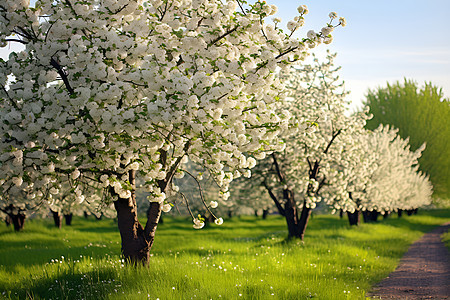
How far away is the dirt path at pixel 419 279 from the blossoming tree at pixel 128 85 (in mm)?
6234

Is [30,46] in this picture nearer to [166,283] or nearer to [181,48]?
[181,48]

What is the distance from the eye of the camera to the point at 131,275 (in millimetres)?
9461

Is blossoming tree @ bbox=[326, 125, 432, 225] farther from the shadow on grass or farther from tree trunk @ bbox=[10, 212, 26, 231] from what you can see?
tree trunk @ bbox=[10, 212, 26, 231]

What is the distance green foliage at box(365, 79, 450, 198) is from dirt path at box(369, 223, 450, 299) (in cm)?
3557

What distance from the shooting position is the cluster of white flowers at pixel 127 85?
717cm

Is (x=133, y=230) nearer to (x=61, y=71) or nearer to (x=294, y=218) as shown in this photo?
(x=61, y=71)

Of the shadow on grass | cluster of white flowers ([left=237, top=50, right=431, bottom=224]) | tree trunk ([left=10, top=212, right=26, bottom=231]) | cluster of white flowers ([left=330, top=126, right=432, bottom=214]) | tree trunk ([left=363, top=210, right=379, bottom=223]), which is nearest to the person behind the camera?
the shadow on grass

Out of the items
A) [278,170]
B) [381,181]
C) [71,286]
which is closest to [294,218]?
[278,170]

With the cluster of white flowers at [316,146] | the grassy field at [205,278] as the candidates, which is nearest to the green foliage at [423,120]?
the cluster of white flowers at [316,146]

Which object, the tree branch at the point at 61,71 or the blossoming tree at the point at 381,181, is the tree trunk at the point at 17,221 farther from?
the tree branch at the point at 61,71

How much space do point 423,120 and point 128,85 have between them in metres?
53.4

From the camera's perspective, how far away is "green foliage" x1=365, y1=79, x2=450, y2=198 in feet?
168

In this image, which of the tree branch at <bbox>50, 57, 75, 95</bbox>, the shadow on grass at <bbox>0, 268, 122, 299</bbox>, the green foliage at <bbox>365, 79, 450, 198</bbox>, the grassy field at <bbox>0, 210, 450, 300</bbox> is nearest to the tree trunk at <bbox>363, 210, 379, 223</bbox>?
the green foliage at <bbox>365, 79, 450, 198</bbox>

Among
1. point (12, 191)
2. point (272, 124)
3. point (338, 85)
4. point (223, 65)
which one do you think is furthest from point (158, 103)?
point (338, 85)
